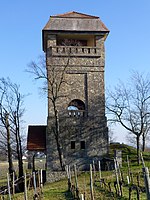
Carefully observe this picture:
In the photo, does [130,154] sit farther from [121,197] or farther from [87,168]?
[121,197]

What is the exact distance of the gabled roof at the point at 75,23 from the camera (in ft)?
85.7

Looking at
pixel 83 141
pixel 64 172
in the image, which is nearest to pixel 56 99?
pixel 83 141

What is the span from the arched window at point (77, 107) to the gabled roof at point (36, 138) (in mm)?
2978

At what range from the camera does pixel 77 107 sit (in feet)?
86.1

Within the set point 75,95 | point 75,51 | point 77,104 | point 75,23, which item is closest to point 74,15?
point 75,23

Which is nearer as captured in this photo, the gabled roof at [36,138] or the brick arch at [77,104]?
the gabled roof at [36,138]

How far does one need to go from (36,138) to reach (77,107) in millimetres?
3976

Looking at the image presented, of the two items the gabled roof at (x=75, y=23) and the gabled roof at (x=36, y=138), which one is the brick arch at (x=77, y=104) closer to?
the gabled roof at (x=36, y=138)

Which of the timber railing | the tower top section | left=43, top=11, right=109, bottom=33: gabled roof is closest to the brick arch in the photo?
the timber railing

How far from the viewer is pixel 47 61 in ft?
84.5

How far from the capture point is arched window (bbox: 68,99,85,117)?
2553cm

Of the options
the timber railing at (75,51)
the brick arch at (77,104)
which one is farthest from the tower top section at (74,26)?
the brick arch at (77,104)

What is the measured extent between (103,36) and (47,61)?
4.90 meters

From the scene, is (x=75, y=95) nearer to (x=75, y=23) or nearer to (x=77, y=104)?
(x=77, y=104)
